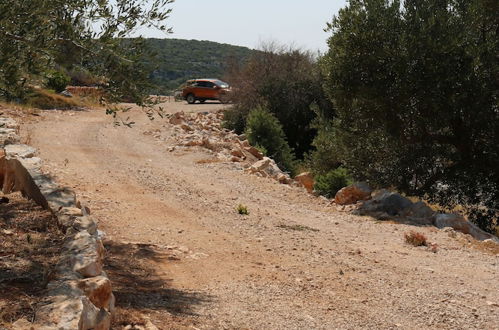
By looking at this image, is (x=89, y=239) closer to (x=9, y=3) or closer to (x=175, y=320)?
(x=175, y=320)

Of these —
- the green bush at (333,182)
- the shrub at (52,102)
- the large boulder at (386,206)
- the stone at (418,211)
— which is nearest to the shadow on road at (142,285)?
the large boulder at (386,206)

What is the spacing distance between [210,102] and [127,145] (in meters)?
24.4

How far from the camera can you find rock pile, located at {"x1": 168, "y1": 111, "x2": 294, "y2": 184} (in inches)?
683

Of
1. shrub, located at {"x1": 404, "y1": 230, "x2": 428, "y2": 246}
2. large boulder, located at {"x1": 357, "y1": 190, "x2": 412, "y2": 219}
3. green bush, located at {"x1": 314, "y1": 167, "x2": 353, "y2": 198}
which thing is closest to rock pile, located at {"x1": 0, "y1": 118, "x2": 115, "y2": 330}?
shrub, located at {"x1": 404, "y1": 230, "x2": 428, "y2": 246}

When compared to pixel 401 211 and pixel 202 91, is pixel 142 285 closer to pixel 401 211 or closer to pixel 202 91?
pixel 401 211

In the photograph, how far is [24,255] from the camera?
6.04 metres

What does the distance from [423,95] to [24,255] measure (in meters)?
10.1

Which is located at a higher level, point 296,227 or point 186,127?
point 186,127

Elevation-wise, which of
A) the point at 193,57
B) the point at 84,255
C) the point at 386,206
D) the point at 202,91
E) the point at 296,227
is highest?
the point at 193,57

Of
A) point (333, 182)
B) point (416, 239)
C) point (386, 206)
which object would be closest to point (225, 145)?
point (333, 182)

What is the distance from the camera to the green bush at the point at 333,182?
17.1 m

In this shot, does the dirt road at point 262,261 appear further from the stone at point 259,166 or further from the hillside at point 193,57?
the hillside at point 193,57

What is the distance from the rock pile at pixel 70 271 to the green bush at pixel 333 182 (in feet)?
31.8

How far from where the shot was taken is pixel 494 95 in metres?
14.0
